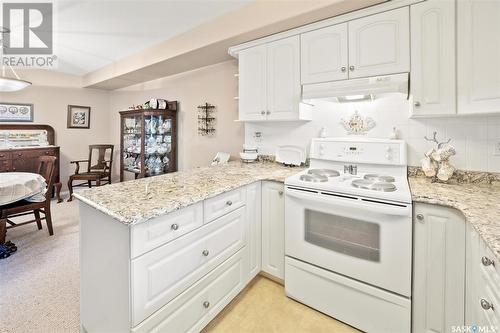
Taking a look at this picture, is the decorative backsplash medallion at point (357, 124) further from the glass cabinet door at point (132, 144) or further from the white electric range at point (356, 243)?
the glass cabinet door at point (132, 144)

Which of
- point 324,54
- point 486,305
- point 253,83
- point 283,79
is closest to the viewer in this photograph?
point 486,305

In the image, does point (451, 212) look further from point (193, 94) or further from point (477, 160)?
point (193, 94)

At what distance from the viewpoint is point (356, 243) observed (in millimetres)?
1583

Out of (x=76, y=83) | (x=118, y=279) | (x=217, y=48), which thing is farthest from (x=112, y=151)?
(x=118, y=279)

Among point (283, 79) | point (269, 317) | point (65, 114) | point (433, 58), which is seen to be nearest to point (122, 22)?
point (283, 79)

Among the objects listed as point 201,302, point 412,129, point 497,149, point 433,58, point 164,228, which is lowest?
point 201,302

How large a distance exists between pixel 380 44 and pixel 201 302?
7.41ft

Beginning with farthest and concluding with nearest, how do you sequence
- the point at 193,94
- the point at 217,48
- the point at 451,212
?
the point at 193,94 → the point at 217,48 → the point at 451,212

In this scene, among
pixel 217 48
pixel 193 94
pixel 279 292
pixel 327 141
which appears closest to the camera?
pixel 279 292

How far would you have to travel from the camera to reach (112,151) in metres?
4.92

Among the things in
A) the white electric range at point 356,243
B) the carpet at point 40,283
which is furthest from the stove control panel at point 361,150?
the carpet at point 40,283

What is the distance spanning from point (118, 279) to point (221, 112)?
2578 millimetres

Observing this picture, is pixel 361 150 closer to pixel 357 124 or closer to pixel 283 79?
pixel 357 124

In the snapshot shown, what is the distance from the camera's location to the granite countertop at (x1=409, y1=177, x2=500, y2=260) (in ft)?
3.14
